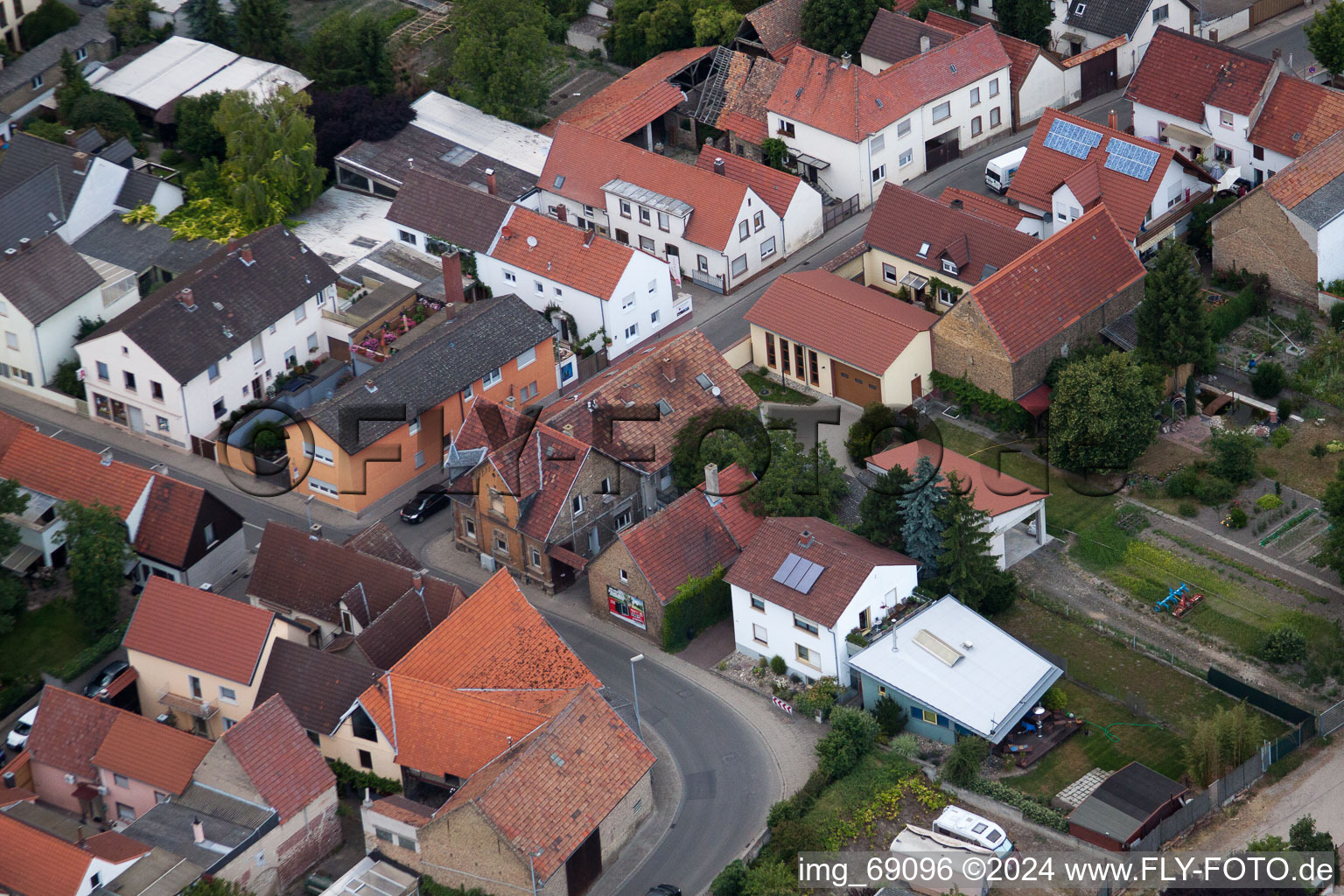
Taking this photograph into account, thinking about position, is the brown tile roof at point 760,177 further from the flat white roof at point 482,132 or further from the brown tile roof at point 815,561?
the brown tile roof at point 815,561

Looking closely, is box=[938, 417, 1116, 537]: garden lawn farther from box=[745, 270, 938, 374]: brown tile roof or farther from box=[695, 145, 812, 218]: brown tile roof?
box=[695, 145, 812, 218]: brown tile roof

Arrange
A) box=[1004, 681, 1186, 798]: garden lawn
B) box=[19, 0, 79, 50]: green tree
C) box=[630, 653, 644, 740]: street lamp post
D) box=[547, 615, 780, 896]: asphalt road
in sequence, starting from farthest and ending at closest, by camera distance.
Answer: box=[19, 0, 79, 50]: green tree → box=[630, 653, 644, 740]: street lamp post → box=[1004, 681, 1186, 798]: garden lawn → box=[547, 615, 780, 896]: asphalt road

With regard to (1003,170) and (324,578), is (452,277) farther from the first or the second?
(1003,170)

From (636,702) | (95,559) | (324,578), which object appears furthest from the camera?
(324,578)

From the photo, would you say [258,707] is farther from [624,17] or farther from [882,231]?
[624,17]

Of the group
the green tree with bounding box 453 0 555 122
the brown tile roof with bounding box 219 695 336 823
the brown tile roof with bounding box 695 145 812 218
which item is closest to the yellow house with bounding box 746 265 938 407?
the brown tile roof with bounding box 695 145 812 218

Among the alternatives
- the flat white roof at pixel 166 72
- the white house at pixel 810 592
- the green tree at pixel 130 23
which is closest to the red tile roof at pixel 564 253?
the white house at pixel 810 592

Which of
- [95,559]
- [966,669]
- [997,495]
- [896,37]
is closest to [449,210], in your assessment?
[896,37]
